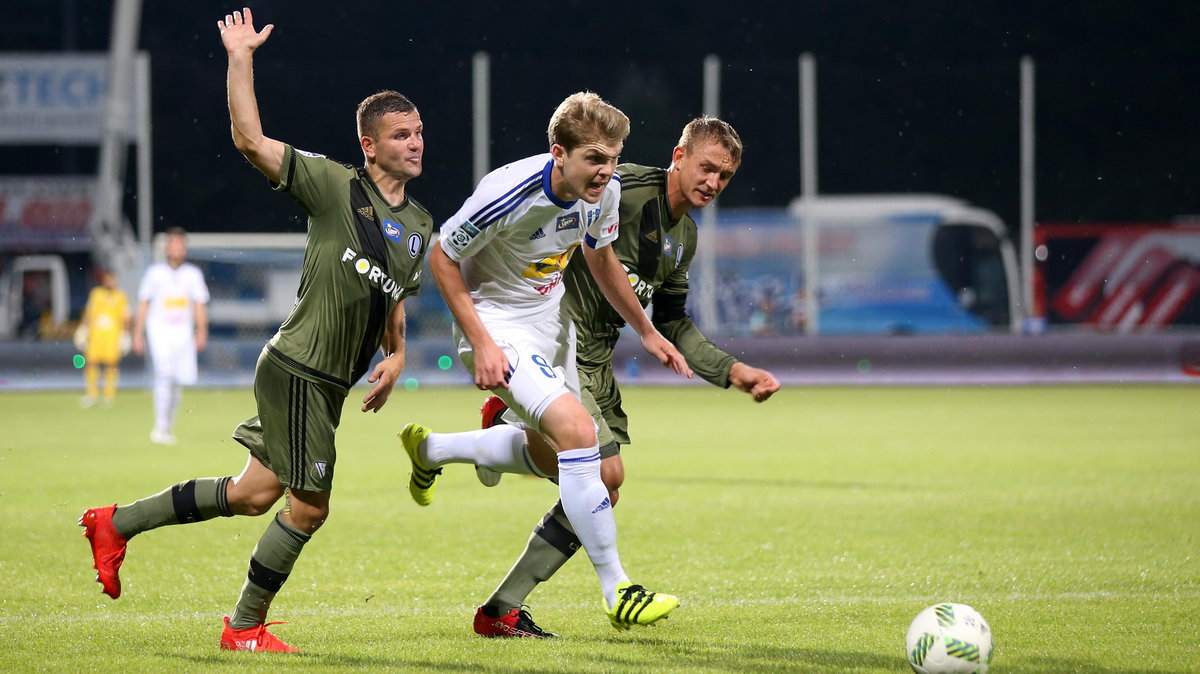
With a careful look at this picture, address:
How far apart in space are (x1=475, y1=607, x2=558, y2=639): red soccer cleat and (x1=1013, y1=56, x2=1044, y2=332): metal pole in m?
18.1

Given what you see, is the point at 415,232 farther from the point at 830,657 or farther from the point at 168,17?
the point at 168,17

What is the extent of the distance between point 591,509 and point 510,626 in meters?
0.75

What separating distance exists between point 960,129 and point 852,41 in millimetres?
10153

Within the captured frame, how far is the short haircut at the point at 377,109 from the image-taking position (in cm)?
513

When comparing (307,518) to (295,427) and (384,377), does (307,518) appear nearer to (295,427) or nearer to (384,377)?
(295,427)

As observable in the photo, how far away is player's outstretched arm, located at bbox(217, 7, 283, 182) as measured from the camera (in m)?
4.86

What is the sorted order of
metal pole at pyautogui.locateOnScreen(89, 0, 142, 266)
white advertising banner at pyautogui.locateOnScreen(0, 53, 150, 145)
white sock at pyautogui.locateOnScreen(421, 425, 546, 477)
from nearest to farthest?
white sock at pyautogui.locateOnScreen(421, 425, 546, 477) < metal pole at pyautogui.locateOnScreen(89, 0, 142, 266) < white advertising banner at pyautogui.locateOnScreen(0, 53, 150, 145)

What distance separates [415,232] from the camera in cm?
520

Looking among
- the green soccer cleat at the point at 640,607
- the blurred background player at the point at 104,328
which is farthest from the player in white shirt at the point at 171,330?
the green soccer cleat at the point at 640,607

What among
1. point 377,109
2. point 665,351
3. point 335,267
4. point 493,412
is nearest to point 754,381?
point 665,351

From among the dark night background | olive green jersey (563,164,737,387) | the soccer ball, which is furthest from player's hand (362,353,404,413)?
the dark night background

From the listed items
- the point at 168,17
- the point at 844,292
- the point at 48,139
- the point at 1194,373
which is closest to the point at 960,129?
the point at 844,292

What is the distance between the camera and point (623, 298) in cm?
555

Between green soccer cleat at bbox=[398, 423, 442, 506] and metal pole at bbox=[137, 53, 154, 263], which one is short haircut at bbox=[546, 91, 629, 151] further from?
metal pole at bbox=[137, 53, 154, 263]
